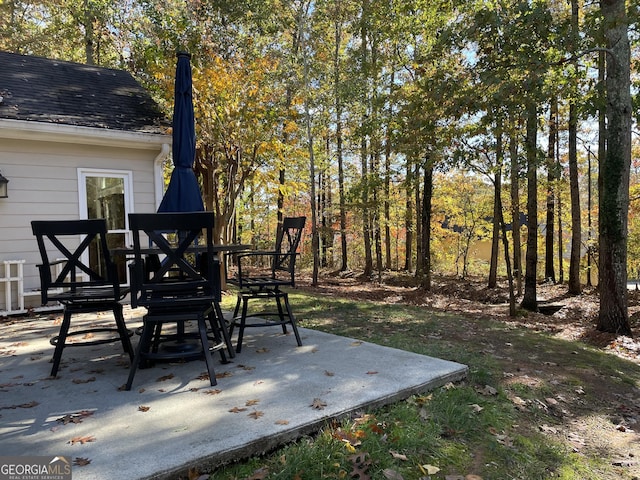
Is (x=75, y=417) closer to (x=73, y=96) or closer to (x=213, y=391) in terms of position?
(x=213, y=391)

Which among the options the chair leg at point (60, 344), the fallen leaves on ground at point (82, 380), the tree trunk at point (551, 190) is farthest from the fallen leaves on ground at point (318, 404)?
the tree trunk at point (551, 190)

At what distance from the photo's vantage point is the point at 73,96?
6.40 m

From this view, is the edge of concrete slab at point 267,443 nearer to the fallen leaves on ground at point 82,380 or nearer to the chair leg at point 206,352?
the chair leg at point 206,352

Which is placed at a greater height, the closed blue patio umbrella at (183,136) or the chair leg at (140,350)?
the closed blue patio umbrella at (183,136)

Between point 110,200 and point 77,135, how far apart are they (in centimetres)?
98

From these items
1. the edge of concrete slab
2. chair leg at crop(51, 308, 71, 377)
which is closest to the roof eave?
chair leg at crop(51, 308, 71, 377)

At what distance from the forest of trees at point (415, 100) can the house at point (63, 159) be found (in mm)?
1341

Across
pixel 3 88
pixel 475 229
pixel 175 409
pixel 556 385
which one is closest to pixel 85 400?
pixel 175 409

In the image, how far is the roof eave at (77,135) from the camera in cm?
524

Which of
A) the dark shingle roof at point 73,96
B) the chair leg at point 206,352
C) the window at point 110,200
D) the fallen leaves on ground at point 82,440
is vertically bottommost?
the fallen leaves on ground at point 82,440

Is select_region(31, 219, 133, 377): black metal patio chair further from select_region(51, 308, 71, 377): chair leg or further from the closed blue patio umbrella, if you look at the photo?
the closed blue patio umbrella

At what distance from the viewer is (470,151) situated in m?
7.11

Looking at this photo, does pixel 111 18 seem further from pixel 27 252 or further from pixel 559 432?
pixel 559 432

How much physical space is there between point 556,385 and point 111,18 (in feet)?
41.2
